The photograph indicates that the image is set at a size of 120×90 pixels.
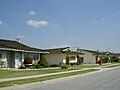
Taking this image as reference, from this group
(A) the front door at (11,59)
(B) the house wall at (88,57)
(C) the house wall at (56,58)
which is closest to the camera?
(A) the front door at (11,59)

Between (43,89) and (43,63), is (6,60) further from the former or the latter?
(43,89)

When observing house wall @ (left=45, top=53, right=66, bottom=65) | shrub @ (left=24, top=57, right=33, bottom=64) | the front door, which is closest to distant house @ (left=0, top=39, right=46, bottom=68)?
the front door

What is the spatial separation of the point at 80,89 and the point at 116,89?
6.90 ft

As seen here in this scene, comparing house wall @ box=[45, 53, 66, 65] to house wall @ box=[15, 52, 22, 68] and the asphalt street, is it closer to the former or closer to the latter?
house wall @ box=[15, 52, 22, 68]

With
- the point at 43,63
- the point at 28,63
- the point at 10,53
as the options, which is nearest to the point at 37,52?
the point at 43,63

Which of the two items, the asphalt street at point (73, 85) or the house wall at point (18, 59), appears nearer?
the asphalt street at point (73, 85)

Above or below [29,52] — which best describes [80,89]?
below

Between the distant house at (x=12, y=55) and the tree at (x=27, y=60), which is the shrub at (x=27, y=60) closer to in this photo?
the tree at (x=27, y=60)

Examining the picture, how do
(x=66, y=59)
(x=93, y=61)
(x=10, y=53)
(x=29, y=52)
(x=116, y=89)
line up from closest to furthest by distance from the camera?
(x=116, y=89), (x=10, y=53), (x=29, y=52), (x=66, y=59), (x=93, y=61)

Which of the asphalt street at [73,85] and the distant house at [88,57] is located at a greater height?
the distant house at [88,57]

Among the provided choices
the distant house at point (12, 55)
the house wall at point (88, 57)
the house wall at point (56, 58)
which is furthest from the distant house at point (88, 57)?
the distant house at point (12, 55)

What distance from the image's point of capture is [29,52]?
47.2 meters

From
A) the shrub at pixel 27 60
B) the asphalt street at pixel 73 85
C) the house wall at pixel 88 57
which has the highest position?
the house wall at pixel 88 57

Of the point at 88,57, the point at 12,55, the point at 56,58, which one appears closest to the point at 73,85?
the point at 12,55
